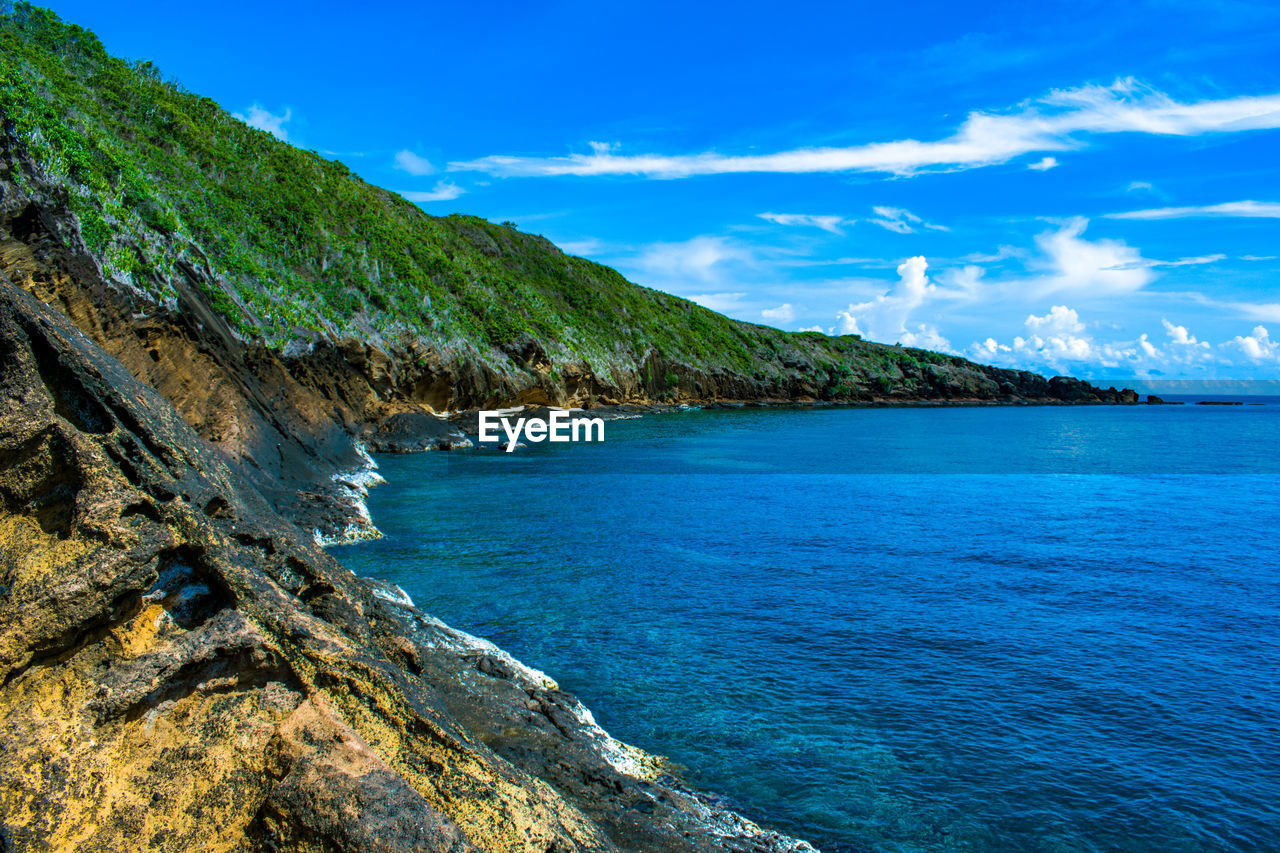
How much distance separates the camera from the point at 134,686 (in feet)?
A: 18.9

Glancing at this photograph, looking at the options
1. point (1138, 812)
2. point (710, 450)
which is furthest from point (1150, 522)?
point (710, 450)

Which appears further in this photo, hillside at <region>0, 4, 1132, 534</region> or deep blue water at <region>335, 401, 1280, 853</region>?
hillside at <region>0, 4, 1132, 534</region>

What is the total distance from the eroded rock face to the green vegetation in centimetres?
2050

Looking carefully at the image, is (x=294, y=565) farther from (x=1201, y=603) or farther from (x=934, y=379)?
(x=934, y=379)

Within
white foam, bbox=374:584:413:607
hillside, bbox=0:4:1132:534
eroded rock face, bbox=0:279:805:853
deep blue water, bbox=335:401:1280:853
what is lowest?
deep blue water, bbox=335:401:1280:853

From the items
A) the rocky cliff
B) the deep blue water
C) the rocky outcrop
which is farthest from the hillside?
the deep blue water

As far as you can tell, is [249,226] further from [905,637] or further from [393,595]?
[905,637]

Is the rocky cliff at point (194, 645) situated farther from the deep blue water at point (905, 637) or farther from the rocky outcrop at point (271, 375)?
the deep blue water at point (905, 637)

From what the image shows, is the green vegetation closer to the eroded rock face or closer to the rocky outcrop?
the rocky outcrop

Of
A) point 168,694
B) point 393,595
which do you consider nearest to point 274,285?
point 393,595

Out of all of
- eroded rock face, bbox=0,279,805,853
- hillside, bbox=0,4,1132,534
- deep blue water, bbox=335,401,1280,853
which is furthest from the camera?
hillside, bbox=0,4,1132,534

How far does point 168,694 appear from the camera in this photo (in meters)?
5.93

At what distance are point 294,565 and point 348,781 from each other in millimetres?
4622

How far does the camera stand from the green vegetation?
25656 millimetres
